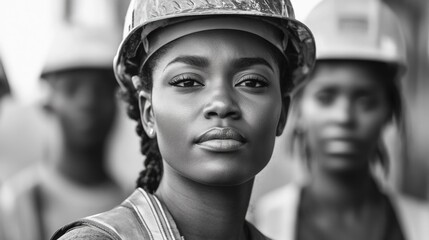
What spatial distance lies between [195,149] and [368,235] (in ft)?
12.7

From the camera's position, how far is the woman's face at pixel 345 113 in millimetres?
6312

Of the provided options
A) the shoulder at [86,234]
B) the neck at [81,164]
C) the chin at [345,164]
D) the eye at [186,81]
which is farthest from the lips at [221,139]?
the neck at [81,164]

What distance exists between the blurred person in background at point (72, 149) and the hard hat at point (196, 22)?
500cm

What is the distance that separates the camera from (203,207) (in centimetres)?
309

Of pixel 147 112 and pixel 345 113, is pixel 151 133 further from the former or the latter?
pixel 345 113

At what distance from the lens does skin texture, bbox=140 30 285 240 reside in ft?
9.70

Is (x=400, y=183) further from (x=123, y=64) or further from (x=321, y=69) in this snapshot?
(x=123, y=64)

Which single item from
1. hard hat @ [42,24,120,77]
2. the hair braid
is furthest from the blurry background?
the hair braid

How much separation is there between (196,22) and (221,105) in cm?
31

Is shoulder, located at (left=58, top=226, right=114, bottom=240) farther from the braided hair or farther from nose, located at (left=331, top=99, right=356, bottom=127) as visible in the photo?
nose, located at (left=331, top=99, right=356, bottom=127)

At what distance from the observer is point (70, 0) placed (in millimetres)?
10484

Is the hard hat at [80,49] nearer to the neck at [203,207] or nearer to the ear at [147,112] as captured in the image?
the ear at [147,112]

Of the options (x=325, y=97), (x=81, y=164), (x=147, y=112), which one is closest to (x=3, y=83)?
(x=81, y=164)

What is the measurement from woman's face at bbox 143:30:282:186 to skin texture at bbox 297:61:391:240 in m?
3.28
